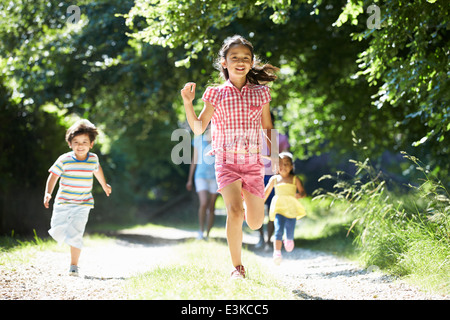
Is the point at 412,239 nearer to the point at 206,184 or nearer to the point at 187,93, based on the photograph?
the point at 187,93

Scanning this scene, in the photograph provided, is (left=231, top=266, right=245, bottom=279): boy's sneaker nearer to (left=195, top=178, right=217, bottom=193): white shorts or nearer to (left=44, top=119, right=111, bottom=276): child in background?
(left=44, top=119, right=111, bottom=276): child in background

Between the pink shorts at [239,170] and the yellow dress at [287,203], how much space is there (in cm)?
188

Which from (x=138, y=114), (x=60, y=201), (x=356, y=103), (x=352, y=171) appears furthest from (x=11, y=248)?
(x=352, y=171)

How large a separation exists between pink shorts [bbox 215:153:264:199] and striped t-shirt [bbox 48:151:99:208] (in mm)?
1766

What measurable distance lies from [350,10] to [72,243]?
13.7 ft

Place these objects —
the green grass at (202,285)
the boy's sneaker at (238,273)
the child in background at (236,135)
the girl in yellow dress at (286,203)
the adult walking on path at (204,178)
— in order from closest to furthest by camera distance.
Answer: the green grass at (202,285) < the boy's sneaker at (238,273) < the child in background at (236,135) < the girl in yellow dress at (286,203) < the adult walking on path at (204,178)

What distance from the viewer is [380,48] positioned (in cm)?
657

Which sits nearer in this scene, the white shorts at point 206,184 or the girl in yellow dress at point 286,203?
the girl in yellow dress at point 286,203

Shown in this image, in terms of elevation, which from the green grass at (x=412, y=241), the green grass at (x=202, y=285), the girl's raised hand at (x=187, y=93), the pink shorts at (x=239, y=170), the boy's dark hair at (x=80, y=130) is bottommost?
the green grass at (x=202, y=285)

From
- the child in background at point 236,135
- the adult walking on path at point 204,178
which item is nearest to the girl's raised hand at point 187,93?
the child in background at point 236,135

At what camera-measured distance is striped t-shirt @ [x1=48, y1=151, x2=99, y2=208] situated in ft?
18.5

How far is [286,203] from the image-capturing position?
21.5 ft

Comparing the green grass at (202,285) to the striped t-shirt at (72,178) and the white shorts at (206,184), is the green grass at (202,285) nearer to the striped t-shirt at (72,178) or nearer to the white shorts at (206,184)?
the striped t-shirt at (72,178)

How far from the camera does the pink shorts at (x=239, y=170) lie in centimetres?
460
